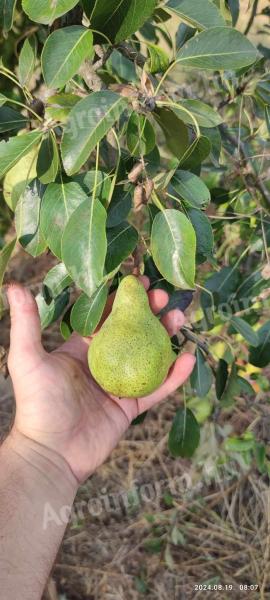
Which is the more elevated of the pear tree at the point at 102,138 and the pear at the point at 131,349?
the pear tree at the point at 102,138

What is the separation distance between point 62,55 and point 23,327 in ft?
1.70

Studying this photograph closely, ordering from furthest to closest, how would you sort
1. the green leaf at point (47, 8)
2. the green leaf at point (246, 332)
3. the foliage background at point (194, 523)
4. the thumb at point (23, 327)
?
the foliage background at point (194, 523) < the green leaf at point (246, 332) < the thumb at point (23, 327) < the green leaf at point (47, 8)

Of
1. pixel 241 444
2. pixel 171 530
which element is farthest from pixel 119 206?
pixel 171 530

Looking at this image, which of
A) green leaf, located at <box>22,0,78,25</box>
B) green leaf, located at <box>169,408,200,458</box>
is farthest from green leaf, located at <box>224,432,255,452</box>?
green leaf, located at <box>22,0,78,25</box>

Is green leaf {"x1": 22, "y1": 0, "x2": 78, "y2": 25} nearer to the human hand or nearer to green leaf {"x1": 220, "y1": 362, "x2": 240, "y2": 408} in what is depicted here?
the human hand

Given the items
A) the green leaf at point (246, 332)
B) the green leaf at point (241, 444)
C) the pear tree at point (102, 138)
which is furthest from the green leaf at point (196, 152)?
the green leaf at point (241, 444)

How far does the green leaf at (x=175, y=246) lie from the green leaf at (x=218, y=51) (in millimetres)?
216

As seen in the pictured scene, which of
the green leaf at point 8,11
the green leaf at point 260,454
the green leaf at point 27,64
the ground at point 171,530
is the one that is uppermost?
the green leaf at point 8,11

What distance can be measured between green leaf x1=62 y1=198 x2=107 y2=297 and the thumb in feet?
1.00

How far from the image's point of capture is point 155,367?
95cm

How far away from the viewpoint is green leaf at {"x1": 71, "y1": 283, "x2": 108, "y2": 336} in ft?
3.14

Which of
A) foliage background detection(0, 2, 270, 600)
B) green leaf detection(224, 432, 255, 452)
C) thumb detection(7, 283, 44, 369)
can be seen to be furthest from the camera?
foliage background detection(0, 2, 270, 600)

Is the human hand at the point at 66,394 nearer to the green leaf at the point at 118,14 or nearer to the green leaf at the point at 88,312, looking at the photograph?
the green leaf at the point at 88,312

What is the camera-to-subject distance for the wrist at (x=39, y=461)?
113 cm
